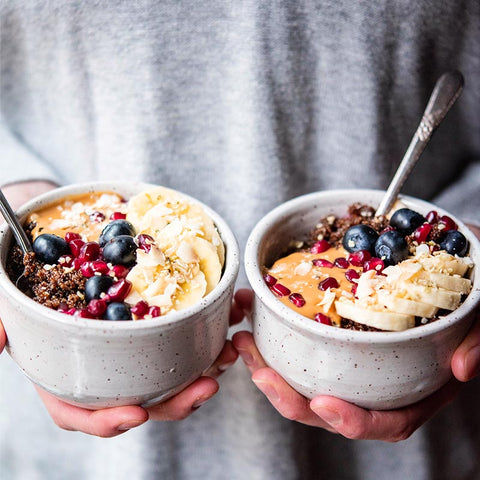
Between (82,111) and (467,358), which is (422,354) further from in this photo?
(82,111)

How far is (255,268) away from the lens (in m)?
1.14

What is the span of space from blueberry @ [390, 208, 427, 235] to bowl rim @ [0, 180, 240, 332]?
345 mm

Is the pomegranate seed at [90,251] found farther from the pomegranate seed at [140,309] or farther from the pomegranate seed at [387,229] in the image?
the pomegranate seed at [387,229]

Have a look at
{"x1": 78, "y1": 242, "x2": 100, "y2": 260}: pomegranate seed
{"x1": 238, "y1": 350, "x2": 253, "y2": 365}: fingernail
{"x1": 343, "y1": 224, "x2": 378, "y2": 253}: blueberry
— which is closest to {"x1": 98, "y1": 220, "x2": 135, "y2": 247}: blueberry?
{"x1": 78, "y1": 242, "x2": 100, "y2": 260}: pomegranate seed

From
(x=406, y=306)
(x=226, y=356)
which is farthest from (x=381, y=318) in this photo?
(x=226, y=356)

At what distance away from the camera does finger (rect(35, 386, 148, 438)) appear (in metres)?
1.07

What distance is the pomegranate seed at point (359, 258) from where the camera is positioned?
117 centimetres

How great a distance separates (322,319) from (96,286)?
399 mm

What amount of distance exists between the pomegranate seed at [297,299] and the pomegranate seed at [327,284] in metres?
0.05

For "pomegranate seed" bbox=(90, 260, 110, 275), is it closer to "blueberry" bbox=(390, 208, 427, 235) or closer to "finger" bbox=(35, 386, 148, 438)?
"finger" bbox=(35, 386, 148, 438)

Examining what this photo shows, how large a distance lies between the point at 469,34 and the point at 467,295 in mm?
732

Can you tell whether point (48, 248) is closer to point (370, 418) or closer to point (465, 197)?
point (370, 418)

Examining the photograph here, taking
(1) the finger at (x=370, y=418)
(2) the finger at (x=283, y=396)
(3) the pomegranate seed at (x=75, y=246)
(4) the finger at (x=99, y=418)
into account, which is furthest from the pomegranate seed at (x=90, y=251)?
(1) the finger at (x=370, y=418)

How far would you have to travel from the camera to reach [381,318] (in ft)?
3.33
